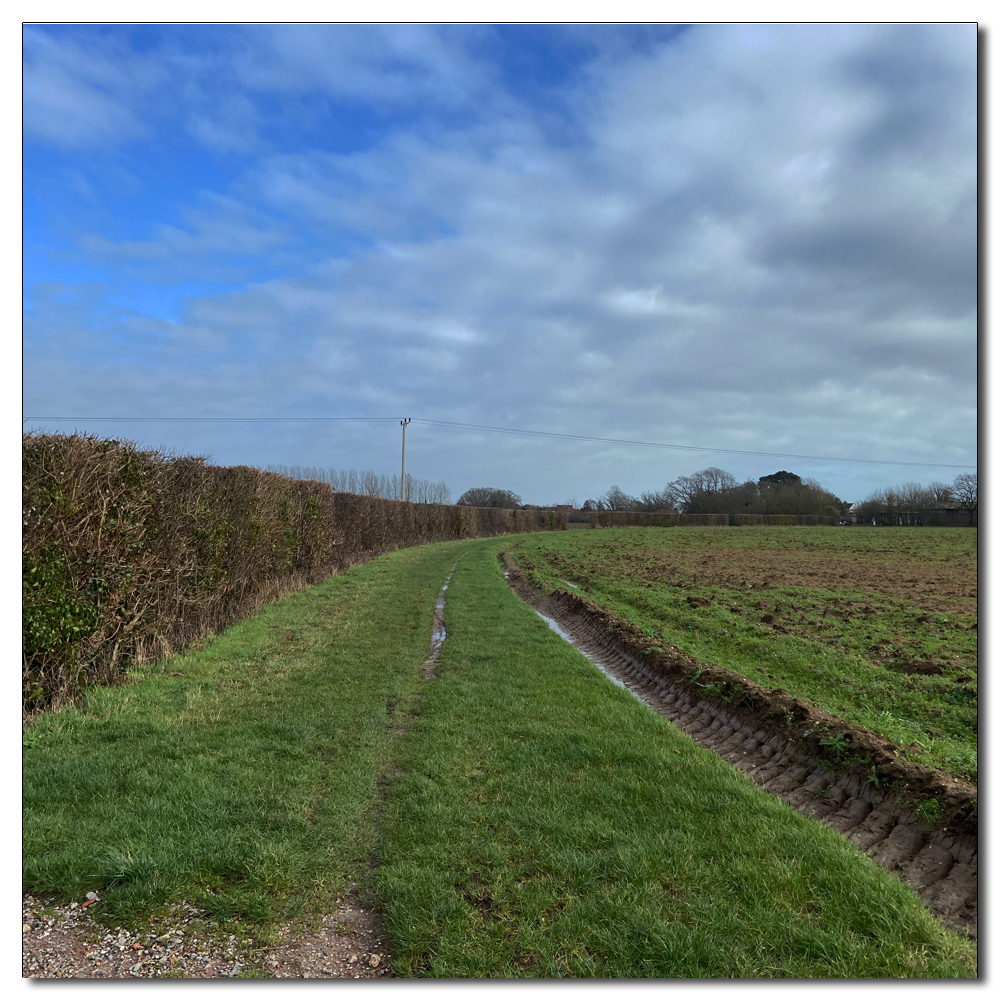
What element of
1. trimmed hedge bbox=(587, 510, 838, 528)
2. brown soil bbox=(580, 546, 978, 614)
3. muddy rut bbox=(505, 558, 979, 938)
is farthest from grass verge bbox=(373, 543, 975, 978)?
trimmed hedge bbox=(587, 510, 838, 528)

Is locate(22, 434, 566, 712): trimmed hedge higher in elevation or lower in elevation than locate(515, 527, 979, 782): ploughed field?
higher

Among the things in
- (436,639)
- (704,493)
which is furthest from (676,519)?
(436,639)

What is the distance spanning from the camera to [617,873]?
3.40 meters

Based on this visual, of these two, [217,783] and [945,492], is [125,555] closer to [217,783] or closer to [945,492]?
[217,783]

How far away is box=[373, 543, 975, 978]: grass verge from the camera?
2.75 meters

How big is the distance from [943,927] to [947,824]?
1120mm

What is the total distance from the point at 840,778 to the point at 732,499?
266ft

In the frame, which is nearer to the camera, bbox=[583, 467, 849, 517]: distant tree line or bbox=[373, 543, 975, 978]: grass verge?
bbox=[373, 543, 975, 978]: grass verge

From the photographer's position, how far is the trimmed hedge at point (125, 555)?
585 centimetres

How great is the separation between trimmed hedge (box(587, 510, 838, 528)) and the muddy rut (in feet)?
226

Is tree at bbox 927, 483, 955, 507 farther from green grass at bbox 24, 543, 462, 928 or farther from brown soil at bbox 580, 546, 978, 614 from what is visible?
green grass at bbox 24, 543, 462, 928

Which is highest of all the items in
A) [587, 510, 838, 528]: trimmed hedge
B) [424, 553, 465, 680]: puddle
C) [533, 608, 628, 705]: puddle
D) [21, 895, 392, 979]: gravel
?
[587, 510, 838, 528]: trimmed hedge

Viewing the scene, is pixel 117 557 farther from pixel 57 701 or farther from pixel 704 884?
pixel 704 884

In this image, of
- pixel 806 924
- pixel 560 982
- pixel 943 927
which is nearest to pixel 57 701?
pixel 560 982
